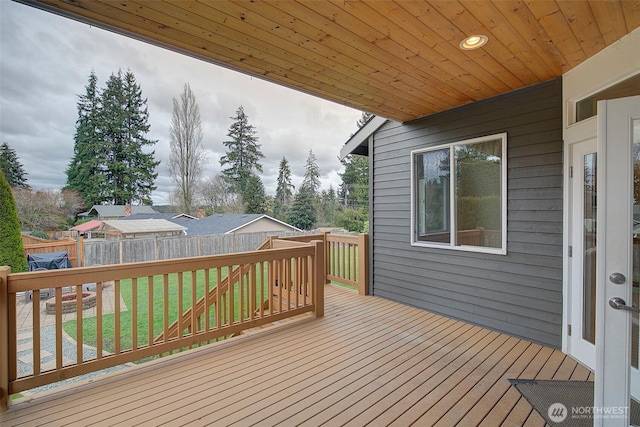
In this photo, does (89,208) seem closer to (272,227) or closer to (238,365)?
(272,227)

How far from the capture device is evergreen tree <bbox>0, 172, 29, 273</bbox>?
488 centimetres

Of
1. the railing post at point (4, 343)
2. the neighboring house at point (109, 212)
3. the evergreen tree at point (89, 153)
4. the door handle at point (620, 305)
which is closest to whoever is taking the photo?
the door handle at point (620, 305)

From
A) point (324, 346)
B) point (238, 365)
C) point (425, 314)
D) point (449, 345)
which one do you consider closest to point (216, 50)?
point (238, 365)

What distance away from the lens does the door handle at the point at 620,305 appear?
1.40 metres

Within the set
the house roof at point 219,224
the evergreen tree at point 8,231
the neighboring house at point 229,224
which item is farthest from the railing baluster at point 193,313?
the house roof at point 219,224

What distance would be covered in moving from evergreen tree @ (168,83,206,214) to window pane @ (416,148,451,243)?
15049 mm

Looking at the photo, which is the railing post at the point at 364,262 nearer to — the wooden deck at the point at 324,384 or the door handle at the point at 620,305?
the wooden deck at the point at 324,384

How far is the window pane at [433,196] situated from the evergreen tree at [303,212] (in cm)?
1550

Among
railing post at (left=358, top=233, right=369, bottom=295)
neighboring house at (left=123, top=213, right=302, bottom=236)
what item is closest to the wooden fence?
neighboring house at (left=123, top=213, right=302, bottom=236)

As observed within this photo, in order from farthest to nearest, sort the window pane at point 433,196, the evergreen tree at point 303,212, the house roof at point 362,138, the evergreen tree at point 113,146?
the evergreen tree at point 303,212
the evergreen tree at point 113,146
the house roof at point 362,138
the window pane at point 433,196

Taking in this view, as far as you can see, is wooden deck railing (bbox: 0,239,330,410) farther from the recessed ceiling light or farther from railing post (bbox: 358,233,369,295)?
the recessed ceiling light

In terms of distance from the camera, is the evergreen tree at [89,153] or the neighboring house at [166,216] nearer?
the neighboring house at [166,216]

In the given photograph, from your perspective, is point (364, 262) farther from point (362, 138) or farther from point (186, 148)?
point (186, 148)

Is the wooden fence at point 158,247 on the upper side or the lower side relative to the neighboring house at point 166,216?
lower
